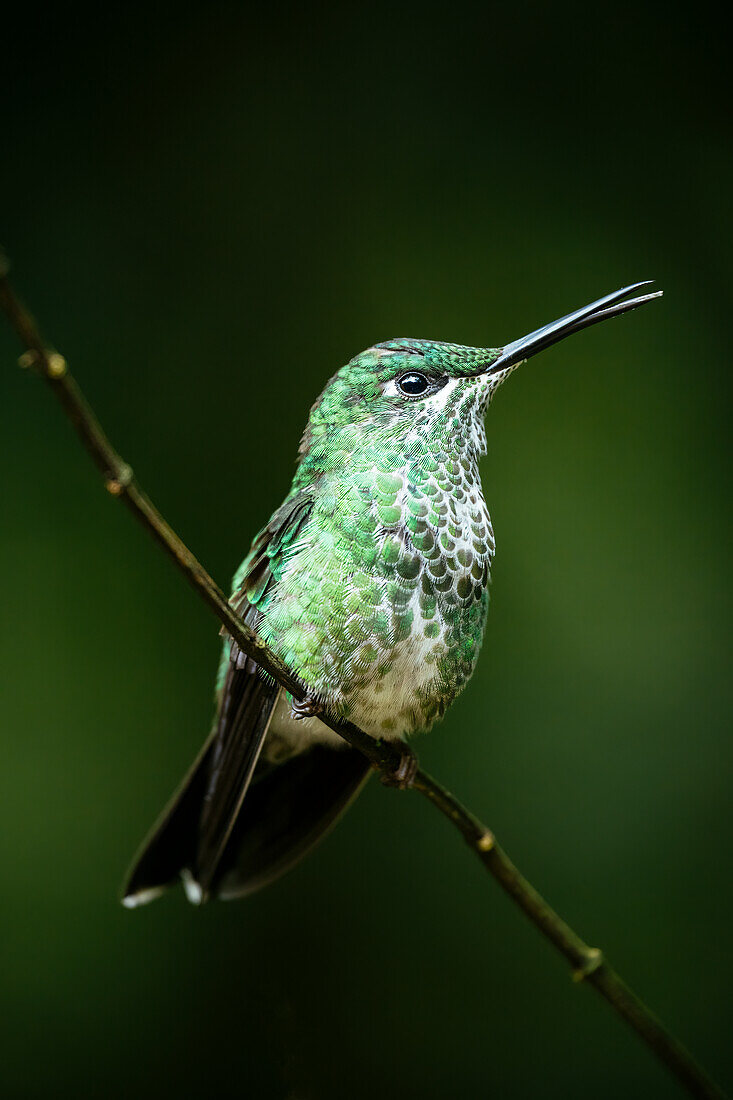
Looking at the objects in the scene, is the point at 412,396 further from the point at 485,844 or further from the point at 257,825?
the point at 257,825

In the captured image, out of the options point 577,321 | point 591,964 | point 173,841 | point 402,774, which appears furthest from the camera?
point 173,841

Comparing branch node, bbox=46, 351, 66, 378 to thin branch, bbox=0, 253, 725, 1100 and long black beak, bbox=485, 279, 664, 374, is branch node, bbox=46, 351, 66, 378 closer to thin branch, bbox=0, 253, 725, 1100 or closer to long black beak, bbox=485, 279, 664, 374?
thin branch, bbox=0, 253, 725, 1100

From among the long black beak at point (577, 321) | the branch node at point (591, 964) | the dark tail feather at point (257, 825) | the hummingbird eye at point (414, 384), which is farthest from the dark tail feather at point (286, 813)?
the long black beak at point (577, 321)

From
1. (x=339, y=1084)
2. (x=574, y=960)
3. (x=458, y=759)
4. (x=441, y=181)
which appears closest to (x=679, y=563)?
(x=458, y=759)

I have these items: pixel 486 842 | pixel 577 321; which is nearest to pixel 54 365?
pixel 577 321

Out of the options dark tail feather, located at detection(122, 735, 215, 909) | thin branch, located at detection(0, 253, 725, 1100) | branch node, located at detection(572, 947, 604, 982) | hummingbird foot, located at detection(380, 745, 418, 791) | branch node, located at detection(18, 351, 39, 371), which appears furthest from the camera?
dark tail feather, located at detection(122, 735, 215, 909)

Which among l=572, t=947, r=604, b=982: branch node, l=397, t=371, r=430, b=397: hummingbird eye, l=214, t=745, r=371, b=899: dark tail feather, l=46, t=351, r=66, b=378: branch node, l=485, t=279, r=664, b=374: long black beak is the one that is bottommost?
l=572, t=947, r=604, b=982: branch node

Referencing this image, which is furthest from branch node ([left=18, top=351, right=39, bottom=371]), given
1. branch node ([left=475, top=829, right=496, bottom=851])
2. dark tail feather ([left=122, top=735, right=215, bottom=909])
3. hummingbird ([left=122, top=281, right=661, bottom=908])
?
dark tail feather ([left=122, top=735, right=215, bottom=909])

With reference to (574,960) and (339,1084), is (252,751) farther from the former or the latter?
(339,1084)
